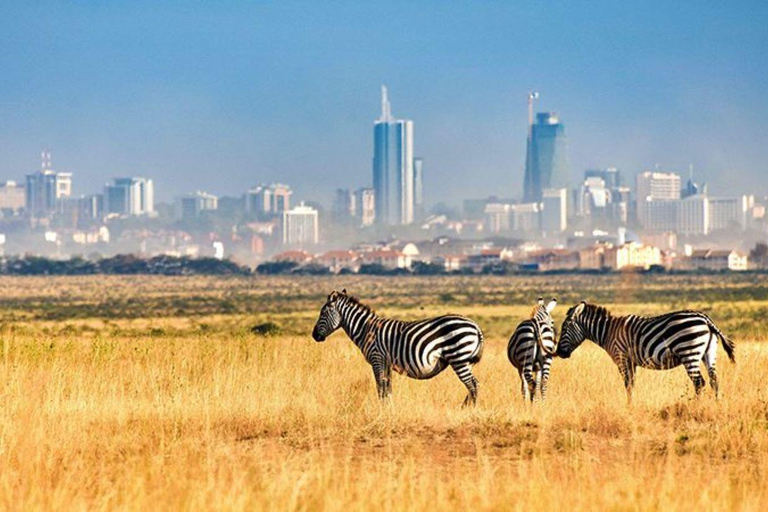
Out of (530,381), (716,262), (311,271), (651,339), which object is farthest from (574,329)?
(716,262)

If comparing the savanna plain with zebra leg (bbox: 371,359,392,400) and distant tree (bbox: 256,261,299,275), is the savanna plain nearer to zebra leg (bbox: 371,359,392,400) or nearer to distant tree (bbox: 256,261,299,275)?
zebra leg (bbox: 371,359,392,400)

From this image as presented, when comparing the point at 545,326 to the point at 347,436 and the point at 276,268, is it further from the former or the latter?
the point at 276,268

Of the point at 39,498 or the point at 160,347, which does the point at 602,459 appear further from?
the point at 160,347

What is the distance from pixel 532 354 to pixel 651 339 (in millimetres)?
1434

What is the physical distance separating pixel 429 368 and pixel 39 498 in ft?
21.3

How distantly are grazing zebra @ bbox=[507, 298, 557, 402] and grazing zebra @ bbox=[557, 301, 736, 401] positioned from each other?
2.46 feet

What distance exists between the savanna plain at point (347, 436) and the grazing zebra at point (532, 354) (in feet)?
1.22

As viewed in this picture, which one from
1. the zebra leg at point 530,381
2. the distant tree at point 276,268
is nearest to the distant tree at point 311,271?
the distant tree at point 276,268

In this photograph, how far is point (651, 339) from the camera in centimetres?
1688

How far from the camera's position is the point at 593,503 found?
34.4 ft

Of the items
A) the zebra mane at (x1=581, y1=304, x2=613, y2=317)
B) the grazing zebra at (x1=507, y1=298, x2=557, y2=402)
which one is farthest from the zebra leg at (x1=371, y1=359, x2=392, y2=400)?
the zebra mane at (x1=581, y1=304, x2=613, y2=317)

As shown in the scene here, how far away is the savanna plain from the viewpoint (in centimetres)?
1082

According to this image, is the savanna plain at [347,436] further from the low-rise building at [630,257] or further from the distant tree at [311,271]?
the distant tree at [311,271]

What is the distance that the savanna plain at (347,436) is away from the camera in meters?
10.8
